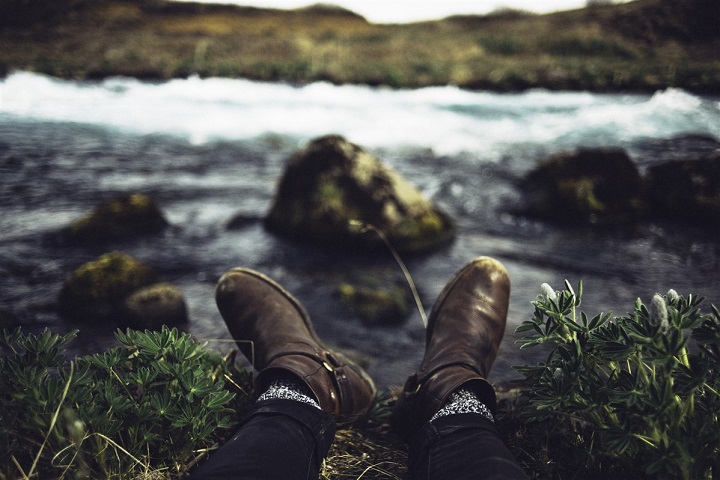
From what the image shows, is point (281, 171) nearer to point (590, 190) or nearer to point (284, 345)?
point (590, 190)

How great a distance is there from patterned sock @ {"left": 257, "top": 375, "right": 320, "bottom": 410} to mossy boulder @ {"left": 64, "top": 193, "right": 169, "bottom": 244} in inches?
138

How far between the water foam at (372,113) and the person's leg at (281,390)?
5169 millimetres

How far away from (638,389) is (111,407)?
160 centimetres

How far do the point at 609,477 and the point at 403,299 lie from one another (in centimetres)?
240

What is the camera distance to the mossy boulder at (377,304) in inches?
140

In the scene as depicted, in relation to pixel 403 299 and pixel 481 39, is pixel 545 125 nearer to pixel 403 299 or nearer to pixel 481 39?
pixel 403 299

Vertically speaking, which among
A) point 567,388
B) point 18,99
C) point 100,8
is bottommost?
point 567,388

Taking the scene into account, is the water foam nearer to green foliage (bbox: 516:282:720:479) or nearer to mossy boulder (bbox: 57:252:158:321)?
mossy boulder (bbox: 57:252:158:321)

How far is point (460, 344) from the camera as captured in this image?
234cm

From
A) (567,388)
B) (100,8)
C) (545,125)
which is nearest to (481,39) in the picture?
(545,125)

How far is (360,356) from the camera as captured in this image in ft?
10.3

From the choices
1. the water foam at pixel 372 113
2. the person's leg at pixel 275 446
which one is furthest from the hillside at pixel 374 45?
the person's leg at pixel 275 446

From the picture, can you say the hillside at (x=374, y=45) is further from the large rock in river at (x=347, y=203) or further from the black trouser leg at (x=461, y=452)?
the black trouser leg at (x=461, y=452)

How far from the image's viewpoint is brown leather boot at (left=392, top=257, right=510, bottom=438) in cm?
190
